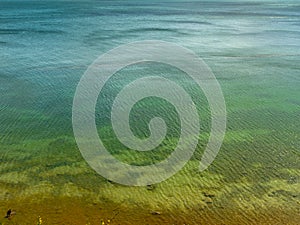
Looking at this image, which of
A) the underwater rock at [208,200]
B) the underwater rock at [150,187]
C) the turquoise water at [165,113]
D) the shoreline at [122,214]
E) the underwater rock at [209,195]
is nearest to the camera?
the shoreline at [122,214]

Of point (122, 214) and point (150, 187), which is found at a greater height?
point (150, 187)

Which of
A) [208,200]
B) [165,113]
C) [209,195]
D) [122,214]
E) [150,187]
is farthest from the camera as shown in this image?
[165,113]

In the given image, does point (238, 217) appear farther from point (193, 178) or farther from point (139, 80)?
point (139, 80)

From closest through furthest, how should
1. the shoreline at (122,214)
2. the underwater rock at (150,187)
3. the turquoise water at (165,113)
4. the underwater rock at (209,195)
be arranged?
1. the shoreline at (122,214)
2. the underwater rock at (209,195)
3. the underwater rock at (150,187)
4. the turquoise water at (165,113)

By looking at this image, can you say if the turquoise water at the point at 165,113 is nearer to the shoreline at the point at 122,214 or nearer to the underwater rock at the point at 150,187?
the underwater rock at the point at 150,187

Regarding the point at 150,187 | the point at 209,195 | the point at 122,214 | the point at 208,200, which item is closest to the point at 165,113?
the point at 150,187

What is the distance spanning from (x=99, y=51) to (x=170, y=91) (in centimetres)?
980

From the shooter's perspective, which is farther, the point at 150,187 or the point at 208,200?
the point at 150,187

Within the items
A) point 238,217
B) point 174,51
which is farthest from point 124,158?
point 174,51

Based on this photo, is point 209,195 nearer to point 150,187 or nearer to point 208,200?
point 208,200

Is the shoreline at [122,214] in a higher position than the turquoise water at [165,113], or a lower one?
lower

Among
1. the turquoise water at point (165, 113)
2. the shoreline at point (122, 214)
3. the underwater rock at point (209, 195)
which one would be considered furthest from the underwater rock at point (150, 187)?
the underwater rock at point (209, 195)

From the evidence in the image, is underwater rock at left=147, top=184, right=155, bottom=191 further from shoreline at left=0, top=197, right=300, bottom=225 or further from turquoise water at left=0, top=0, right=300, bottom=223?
shoreline at left=0, top=197, right=300, bottom=225

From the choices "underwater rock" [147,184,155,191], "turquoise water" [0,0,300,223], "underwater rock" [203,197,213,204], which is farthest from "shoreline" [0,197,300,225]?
"underwater rock" [147,184,155,191]
